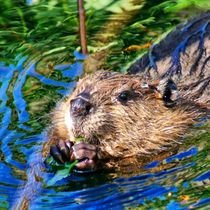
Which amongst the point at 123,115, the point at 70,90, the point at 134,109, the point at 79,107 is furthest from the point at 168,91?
the point at 70,90

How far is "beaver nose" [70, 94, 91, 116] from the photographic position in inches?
179

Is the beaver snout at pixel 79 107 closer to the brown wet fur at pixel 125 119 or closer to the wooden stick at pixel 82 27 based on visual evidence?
the brown wet fur at pixel 125 119

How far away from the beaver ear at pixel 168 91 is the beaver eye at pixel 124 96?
21cm

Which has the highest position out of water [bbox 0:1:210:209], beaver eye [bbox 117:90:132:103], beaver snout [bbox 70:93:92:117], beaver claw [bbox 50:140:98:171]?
beaver snout [bbox 70:93:92:117]

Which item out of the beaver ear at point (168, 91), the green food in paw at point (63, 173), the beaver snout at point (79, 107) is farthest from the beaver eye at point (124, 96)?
the green food in paw at point (63, 173)

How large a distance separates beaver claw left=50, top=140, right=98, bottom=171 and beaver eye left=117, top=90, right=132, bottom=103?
1.29 feet

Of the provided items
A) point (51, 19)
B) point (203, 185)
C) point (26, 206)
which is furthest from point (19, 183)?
point (51, 19)

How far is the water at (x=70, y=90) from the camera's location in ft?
14.5

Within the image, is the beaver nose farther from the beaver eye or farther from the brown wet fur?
the beaver eye

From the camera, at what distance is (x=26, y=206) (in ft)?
14.3

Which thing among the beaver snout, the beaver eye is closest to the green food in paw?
the beaver snout

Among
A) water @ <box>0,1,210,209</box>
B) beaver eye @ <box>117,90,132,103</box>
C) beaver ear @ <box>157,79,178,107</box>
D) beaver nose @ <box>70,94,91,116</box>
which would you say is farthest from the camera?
beaver ear @ <box>157,79,178,107</box>

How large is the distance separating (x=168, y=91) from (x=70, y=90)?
924mm

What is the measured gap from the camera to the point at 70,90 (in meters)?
5.78
